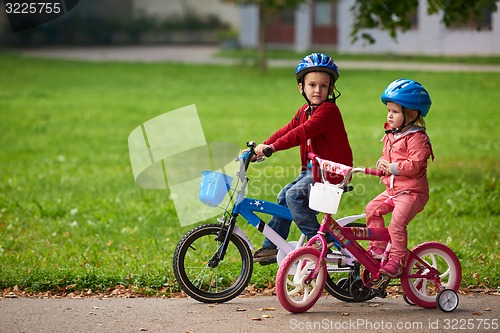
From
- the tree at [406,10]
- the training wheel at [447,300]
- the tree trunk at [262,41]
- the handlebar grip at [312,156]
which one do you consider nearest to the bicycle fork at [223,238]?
the handlebar grip at [312,156]

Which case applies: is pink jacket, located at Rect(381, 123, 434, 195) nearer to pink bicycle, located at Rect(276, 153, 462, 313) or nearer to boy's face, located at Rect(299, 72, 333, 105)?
pink bicycle, located at Rect(276, 153, 462, 313)

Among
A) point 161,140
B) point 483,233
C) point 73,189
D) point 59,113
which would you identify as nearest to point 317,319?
point 483,233

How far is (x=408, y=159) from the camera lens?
5906 millimetres

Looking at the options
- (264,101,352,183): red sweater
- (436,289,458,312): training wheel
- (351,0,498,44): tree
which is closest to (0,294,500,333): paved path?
(436,289,458,312): training wheel

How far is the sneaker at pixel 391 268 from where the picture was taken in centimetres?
602

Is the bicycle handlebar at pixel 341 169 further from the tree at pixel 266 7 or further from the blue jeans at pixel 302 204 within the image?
the tree at pixel 266 7

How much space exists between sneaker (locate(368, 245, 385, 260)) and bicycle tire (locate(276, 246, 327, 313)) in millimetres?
383

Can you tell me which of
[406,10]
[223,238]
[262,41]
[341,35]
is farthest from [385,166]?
[341,35]

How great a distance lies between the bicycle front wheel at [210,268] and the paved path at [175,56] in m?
25.3

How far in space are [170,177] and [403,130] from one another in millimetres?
7009

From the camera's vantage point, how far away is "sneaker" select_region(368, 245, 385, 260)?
6.19 meters

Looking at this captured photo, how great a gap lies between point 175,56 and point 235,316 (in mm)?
35957

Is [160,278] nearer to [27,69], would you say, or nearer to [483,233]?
[483,233]

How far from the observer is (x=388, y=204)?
612 centimetres
